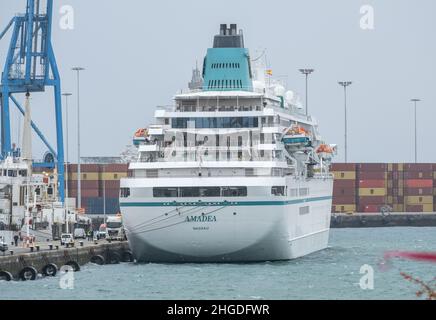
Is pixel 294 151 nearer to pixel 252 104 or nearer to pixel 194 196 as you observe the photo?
pixel 252 104

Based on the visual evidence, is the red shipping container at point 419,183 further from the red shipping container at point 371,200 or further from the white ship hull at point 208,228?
the white ship hull at point 208,228

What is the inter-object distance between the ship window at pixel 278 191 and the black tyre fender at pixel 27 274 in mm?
12062

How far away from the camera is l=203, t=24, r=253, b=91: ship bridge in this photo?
6794cm

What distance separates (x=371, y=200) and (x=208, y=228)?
93.6 meters

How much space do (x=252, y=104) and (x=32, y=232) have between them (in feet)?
63.4

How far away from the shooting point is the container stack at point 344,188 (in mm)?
146250

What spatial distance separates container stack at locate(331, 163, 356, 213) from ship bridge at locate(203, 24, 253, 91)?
255ft

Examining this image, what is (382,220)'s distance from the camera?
14150cm

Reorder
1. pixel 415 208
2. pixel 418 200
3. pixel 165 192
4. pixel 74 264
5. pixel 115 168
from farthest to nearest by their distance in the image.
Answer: pixel 415 208 → pixel 418 200 → pixel 115 168 → pixel 74 264 → pixel 165 192

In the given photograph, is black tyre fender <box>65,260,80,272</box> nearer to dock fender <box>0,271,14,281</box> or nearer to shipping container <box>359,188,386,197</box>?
dock fender <box>0,271,14,281</box>

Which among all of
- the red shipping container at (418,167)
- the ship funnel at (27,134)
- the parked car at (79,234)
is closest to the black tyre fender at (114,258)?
the parked car at (79,234)

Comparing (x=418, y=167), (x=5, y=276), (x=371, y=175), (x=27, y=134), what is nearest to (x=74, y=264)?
(x=5, y=276)

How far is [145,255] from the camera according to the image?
60062 millimetres

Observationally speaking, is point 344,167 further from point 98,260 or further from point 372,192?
point 98,260
